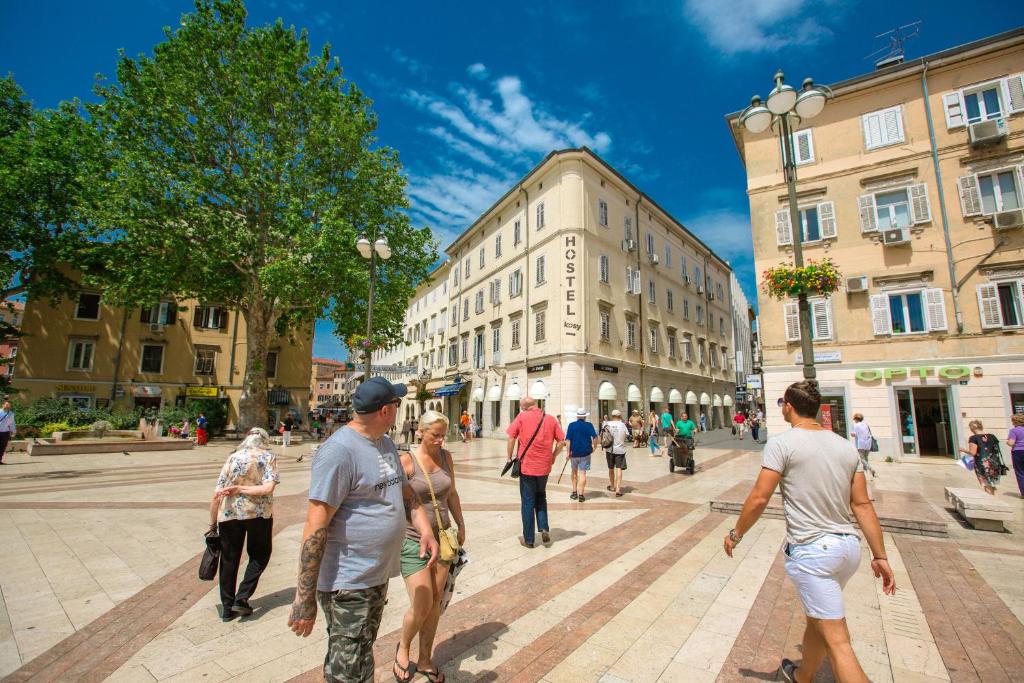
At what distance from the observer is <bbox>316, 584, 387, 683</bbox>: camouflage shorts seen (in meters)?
2.07

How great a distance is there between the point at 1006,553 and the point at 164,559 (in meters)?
10.3

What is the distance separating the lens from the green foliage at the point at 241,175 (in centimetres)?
1856

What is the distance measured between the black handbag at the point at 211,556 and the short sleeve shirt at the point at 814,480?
4.38 meters

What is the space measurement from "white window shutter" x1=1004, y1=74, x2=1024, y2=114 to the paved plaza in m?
16.8

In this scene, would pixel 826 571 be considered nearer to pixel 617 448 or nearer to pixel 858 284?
pixel 617 448

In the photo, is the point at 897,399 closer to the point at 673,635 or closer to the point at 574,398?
the point at 574,398

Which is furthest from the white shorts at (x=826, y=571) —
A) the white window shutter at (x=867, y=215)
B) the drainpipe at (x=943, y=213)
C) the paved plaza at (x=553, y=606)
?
the white window shutter at (x=867, y=215)

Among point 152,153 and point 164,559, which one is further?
point 152,153

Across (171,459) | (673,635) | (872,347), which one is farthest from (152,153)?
(872,347)

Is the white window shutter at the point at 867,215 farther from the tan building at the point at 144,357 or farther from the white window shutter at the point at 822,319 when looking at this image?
the tan building at the point at 144,357

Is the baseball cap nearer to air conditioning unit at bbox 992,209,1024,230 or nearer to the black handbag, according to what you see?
the black handbag

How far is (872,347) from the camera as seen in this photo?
16.5 m

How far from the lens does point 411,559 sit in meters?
2.79

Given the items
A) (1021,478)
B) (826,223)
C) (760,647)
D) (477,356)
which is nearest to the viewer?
(760,647)
